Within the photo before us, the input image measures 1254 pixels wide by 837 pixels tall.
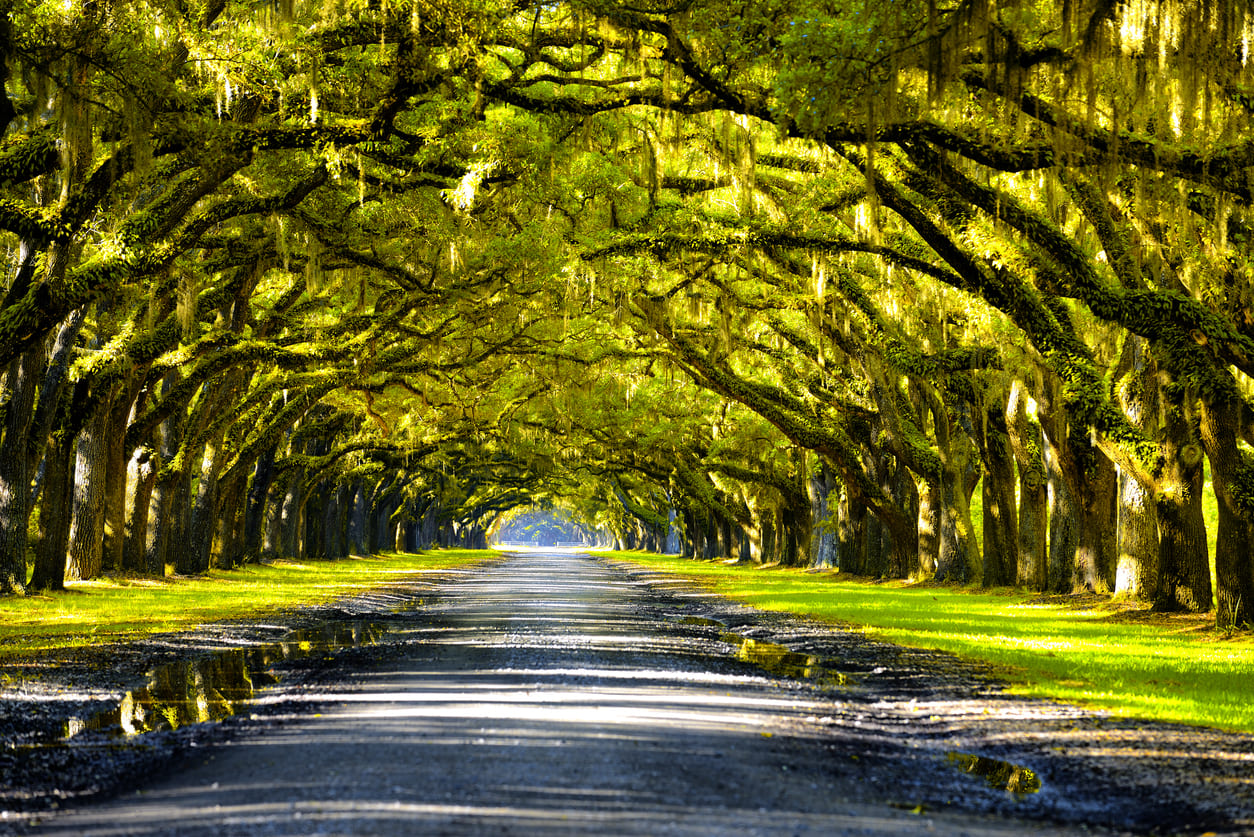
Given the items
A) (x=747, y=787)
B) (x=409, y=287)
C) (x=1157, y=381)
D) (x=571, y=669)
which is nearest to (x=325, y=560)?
(x=409, y=287)

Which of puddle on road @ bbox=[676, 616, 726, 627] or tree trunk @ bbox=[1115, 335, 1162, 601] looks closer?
puddle on road @ bbox=[676, 616, 726, 627]

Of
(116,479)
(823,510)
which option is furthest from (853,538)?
(116,479)

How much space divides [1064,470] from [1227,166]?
37.7 feet

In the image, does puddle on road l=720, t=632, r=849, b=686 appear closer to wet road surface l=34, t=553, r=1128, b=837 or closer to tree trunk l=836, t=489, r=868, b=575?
wet road surface l=34, t=553, r=1128, b=837

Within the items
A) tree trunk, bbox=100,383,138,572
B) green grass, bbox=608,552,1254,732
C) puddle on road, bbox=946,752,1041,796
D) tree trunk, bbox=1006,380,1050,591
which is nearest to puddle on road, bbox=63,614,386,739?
puddle on road, bbox=946,752,1041,796

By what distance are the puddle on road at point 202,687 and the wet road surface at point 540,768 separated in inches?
33.7

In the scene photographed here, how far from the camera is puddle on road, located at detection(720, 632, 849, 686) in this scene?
11336 mm

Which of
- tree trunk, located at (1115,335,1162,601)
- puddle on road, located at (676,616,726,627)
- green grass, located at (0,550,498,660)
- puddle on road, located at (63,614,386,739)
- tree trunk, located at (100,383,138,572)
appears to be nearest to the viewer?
puddle on road, located at (63,614,386,739)

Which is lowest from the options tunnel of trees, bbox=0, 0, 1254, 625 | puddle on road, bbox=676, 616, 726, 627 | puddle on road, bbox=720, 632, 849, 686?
puddle on road, bbox=676, 616, 726, 627

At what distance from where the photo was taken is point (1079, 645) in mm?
14109

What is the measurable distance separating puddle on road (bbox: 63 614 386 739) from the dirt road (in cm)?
86

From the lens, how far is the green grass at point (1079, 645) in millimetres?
9602

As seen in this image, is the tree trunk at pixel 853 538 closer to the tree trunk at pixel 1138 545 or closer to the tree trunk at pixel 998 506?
the tree trunk at pixel 998 506

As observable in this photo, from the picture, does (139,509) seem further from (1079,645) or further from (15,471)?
(1079,645)
